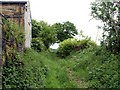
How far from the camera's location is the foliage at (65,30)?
111 ft

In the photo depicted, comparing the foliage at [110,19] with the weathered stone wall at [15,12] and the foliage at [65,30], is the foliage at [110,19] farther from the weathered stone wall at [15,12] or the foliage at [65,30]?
the foliage at [65,30]

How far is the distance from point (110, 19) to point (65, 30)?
15.4 meters

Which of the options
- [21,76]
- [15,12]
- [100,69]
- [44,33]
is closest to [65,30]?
[44,33]

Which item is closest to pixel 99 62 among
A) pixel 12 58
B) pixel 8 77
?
pixel 12 58

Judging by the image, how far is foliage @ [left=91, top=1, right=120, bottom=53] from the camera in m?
18.9

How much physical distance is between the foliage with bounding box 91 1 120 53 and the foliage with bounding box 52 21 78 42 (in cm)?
1451

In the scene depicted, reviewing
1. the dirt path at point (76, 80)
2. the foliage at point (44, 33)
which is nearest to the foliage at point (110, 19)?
the dirt path at point (76, 80)

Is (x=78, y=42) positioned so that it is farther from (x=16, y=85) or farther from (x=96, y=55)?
(x=16, y=85)

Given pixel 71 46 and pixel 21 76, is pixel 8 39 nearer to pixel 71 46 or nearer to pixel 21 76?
pixel 21 76

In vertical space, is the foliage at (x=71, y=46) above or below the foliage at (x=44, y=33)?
below

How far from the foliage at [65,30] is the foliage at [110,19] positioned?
14511 millimetres

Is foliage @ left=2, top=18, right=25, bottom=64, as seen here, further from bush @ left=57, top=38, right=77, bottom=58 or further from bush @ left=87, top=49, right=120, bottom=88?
bush @ left=57, top=38, right=77, bottom=58

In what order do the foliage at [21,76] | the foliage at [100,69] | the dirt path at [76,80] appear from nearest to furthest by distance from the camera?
1. the foliage at [21,76]
2. the foliage at [100,69]
3. the dirt path at [76,80]

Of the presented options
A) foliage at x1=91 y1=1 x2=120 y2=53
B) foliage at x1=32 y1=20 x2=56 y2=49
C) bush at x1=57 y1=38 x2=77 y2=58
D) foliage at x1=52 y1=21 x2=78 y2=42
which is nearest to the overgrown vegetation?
foliage at x1=91 y1=1 x2=120 y2=53
